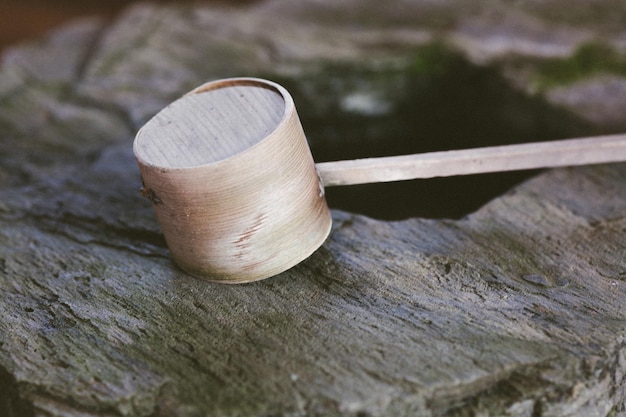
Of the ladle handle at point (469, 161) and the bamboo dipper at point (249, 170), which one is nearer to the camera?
the bamboo dipper at point (249, 170)

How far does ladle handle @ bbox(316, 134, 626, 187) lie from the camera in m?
2.28

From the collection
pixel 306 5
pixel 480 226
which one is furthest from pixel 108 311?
pixel 306 5

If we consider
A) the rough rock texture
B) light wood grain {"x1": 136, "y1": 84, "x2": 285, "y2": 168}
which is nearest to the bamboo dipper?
light wood grain {"x1": 136, "y1": 84, "x2": 285, "y2": 168}

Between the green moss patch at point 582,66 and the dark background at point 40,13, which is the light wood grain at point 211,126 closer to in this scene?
the green moss patch at point 582,66

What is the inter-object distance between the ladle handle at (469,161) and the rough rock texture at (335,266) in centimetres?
25

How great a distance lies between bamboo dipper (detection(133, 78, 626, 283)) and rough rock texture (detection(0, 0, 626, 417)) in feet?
0.49

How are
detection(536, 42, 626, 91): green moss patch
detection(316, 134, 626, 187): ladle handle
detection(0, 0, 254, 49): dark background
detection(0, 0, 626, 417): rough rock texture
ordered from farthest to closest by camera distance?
detection(0, 0, 254, 49): dark background → detection(536, 42, 626, 91): green moss patch → detection(316, 134, 626, 187): ladle handle → detection(0, 0, 626, 417): rough rock texture

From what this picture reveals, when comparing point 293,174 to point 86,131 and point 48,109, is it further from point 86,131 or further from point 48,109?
point 48,109

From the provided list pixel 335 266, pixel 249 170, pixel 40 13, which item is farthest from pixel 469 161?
pixel 40 13

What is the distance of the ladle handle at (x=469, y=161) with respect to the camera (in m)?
2.28

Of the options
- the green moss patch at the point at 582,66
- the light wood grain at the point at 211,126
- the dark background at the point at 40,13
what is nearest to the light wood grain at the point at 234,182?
the light wood grain at the point at 211,126

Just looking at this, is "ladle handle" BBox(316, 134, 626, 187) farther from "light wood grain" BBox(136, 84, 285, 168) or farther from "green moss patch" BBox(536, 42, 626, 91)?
"green moss patch" BBox(536, 42, 626, 91)

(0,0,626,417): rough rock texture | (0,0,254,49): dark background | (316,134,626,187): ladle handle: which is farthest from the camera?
(0,0,254,49): dark background

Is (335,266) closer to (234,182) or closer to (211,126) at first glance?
(234,182)
